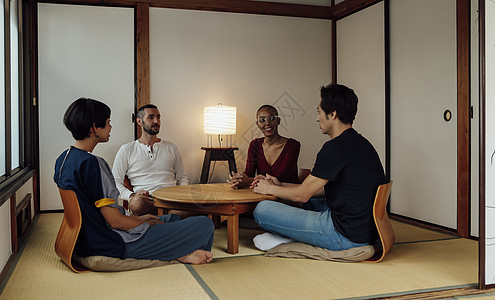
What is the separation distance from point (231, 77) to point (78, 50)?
170cm

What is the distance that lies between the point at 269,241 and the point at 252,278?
61 centimetres

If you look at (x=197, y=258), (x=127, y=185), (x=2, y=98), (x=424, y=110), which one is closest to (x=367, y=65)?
(x=424, y=110)

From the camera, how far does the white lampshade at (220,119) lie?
511 cm

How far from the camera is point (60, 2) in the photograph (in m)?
4.99

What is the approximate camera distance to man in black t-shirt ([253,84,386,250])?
2994mm

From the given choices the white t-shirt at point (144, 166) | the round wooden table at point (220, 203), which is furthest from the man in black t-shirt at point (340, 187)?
the white t-shirt at point (144, 166)

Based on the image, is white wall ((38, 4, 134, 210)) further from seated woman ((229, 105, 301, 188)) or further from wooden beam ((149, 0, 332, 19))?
seated woman ((229, 105, 301, 188))

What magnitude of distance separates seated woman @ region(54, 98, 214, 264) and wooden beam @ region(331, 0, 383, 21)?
3415 mm

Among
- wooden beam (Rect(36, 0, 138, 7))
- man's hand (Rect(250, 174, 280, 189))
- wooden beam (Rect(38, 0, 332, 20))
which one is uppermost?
wooden beam (Rect(38, 0, 332, 20))

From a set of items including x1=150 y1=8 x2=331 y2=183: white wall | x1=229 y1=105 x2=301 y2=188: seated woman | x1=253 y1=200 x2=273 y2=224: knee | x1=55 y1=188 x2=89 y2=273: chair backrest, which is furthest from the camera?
x1=150 y1=8 x2=331 y2=183: white wall

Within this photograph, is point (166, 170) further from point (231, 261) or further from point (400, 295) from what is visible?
point (400, 295)

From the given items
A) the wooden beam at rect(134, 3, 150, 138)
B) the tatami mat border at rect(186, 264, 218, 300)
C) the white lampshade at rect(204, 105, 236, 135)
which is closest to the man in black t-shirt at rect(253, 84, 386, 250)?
the tatami mat border at rect(186, 264, 218, 300)

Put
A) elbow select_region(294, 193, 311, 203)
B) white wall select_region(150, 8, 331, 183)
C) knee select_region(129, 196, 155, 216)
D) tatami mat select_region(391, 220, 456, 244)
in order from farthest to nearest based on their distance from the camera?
white wall select_region(150, 8, 331, 183), knee select_region(129, 196, 155, 216), tatami mat select_region(391, 220, 456, 244), elbow select_region(294, 193, 311, 203)

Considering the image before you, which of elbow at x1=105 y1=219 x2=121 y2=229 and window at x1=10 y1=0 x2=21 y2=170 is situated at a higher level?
window at x1=10 y1=0 x2=21 y2=170
